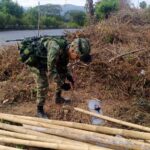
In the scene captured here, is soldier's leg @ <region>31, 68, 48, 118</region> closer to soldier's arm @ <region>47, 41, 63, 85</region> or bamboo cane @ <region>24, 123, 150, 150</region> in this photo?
soldier's arm @ <region>47, 41, 63, 85</region>

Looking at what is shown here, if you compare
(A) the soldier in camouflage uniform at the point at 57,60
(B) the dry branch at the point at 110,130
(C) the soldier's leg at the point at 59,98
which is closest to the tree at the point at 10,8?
(C) the soldier's leg at the point at 59,98

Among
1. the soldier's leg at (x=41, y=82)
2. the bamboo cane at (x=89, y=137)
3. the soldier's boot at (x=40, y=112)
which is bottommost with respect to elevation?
the soldier's boot at (x=40, y=112)

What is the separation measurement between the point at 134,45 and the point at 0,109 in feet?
14.8

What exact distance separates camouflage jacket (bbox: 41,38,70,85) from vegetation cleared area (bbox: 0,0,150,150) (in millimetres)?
693

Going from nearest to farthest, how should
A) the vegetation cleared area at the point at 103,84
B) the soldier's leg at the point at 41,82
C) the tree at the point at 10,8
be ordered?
the soldier's leg at the point at 41,82 → the vegetation cleared area at the point at 103,84 → the tree at the point at 10,8

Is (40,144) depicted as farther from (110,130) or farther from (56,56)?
(56,56)

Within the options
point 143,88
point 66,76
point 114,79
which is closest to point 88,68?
point 114,79

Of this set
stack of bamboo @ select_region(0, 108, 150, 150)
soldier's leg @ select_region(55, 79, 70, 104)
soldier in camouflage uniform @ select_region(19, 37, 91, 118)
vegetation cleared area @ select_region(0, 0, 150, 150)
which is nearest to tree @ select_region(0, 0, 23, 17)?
vegetation cleared area @ select_region(0, 0, 150, 150)

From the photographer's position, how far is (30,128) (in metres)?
5.79

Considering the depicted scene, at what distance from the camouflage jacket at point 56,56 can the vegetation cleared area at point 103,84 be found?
0.69 m

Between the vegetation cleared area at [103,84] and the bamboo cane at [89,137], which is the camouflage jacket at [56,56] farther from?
the bamboo cane at [89,137]

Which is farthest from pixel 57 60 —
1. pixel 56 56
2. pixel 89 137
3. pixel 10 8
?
pixel 10 8

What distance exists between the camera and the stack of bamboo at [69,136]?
5074mm

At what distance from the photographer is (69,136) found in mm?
5453
